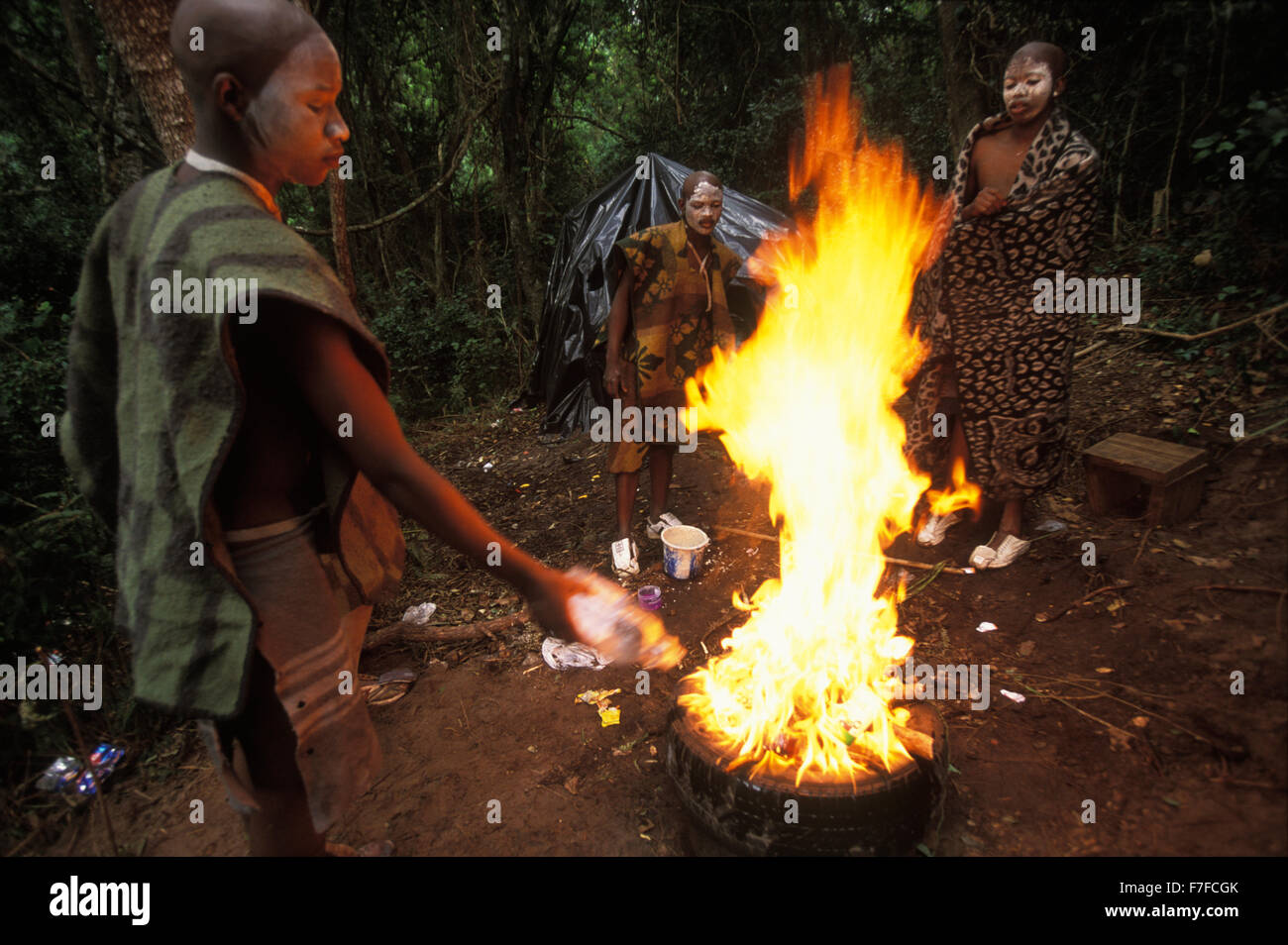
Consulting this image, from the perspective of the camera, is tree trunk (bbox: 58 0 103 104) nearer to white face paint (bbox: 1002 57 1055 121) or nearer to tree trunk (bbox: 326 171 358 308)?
tree trunk (bbox: 326 171 358 308)

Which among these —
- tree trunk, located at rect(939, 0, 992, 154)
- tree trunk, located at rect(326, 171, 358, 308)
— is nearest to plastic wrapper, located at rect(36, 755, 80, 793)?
tree trunk, located at rect(326, 171, 358, 308)

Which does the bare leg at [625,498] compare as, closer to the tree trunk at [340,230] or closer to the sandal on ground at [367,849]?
the tree trunk at [340,230]

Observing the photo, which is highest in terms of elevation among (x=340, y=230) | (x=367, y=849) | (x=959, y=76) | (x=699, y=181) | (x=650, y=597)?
(x=959, y=76)

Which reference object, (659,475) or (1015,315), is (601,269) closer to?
(659,475)

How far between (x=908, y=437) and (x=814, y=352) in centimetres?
182

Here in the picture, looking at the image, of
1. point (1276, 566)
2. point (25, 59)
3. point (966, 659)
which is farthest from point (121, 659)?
point (1276, 566)

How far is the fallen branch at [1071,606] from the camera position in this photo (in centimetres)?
363

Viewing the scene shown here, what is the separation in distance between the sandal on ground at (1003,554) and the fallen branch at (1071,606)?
17.8 inches

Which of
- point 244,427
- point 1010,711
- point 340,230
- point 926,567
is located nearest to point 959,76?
point 926,567

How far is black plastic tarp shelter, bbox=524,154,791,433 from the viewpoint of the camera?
6559 millimetres

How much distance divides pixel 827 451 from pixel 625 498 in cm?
144

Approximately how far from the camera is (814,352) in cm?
599

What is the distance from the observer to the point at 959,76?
664 centimetres

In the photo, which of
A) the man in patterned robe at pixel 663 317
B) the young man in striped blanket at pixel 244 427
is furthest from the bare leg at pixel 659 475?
the young man in striped blanket at pixel 244 427
